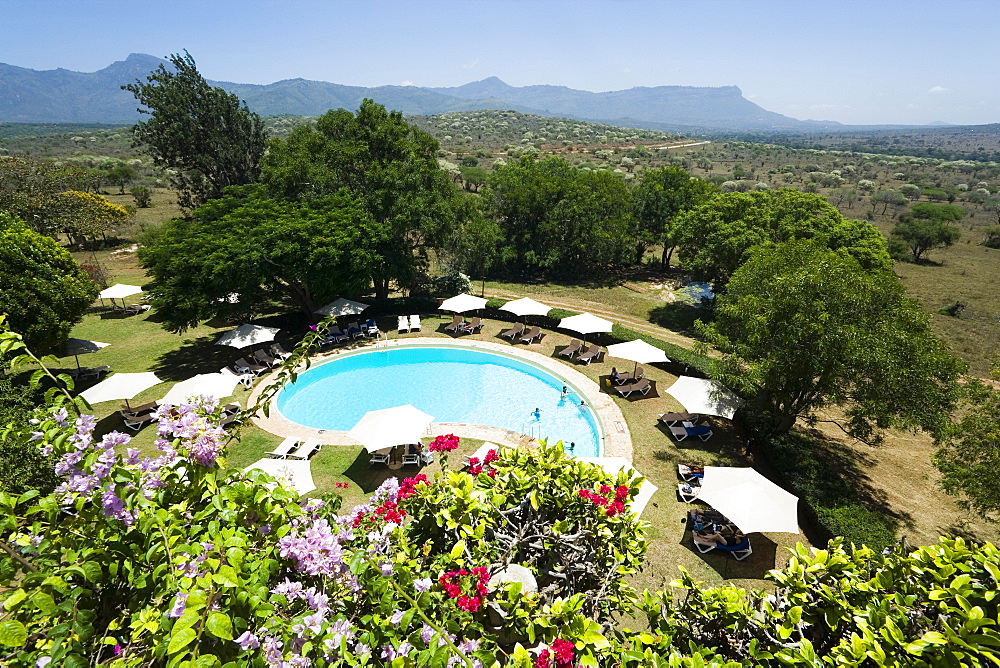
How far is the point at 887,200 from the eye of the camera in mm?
87438

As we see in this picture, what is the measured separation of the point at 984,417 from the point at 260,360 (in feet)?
90.9

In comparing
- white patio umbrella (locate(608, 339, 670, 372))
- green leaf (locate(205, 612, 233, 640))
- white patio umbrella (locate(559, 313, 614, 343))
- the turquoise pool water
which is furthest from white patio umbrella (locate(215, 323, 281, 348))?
green leaf (locate(205, 612, 233, 640))

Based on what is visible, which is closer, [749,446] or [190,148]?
[749,446]

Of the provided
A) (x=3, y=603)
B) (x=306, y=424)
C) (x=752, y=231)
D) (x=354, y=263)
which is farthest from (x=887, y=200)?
(x=3, y=603)

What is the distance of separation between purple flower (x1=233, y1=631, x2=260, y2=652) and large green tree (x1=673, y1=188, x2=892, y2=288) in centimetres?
2968

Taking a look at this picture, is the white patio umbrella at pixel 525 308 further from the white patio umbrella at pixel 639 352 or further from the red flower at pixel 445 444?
the red flower at pixel 445 444

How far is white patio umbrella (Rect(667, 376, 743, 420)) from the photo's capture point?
16.9 metres

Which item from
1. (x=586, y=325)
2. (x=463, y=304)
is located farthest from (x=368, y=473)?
(x=463, y=304)

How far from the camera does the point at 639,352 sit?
71.5 ft

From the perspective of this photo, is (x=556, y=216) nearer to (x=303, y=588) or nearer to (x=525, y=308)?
(x=525, y=308)

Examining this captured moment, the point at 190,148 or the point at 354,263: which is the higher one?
the point at 190,148

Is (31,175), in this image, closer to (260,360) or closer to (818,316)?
(260,360)

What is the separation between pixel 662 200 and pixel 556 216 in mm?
10586

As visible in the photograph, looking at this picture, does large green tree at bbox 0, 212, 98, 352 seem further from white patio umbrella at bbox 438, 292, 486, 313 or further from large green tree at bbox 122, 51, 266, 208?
large green tree at bbox 122, 51, 266, 208
